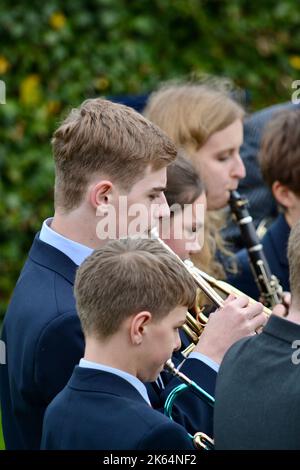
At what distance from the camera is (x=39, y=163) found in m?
6.91

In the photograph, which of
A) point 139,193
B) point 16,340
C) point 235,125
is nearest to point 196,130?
point 235,125

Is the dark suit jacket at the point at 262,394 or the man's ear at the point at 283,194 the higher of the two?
the man's ear at the point at 283,194

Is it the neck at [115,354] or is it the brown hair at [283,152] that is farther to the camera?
the brown hair at [283,152]

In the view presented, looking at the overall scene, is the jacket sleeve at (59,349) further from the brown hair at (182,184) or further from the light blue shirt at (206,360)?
the brown hair at (182,184)

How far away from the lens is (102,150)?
10.6ft

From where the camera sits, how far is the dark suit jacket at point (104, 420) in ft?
8.49

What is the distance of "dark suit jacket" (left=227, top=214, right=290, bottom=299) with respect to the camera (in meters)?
4.70

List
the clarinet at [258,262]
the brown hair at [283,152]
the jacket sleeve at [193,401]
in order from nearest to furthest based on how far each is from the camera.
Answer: the jacket sleeve at [193,401] → the clarinet at [258,262] → the brown hair at [283,152]

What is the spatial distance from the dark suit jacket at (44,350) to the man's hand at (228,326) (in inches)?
2.7

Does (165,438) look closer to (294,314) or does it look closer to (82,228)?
(294,314)

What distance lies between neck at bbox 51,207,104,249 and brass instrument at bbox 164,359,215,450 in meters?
0.46

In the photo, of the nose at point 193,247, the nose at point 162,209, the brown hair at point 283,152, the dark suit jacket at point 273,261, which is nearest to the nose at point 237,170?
the brown hair at point 283,152

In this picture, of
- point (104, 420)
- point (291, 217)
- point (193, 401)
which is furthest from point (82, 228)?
point (291, 217)
